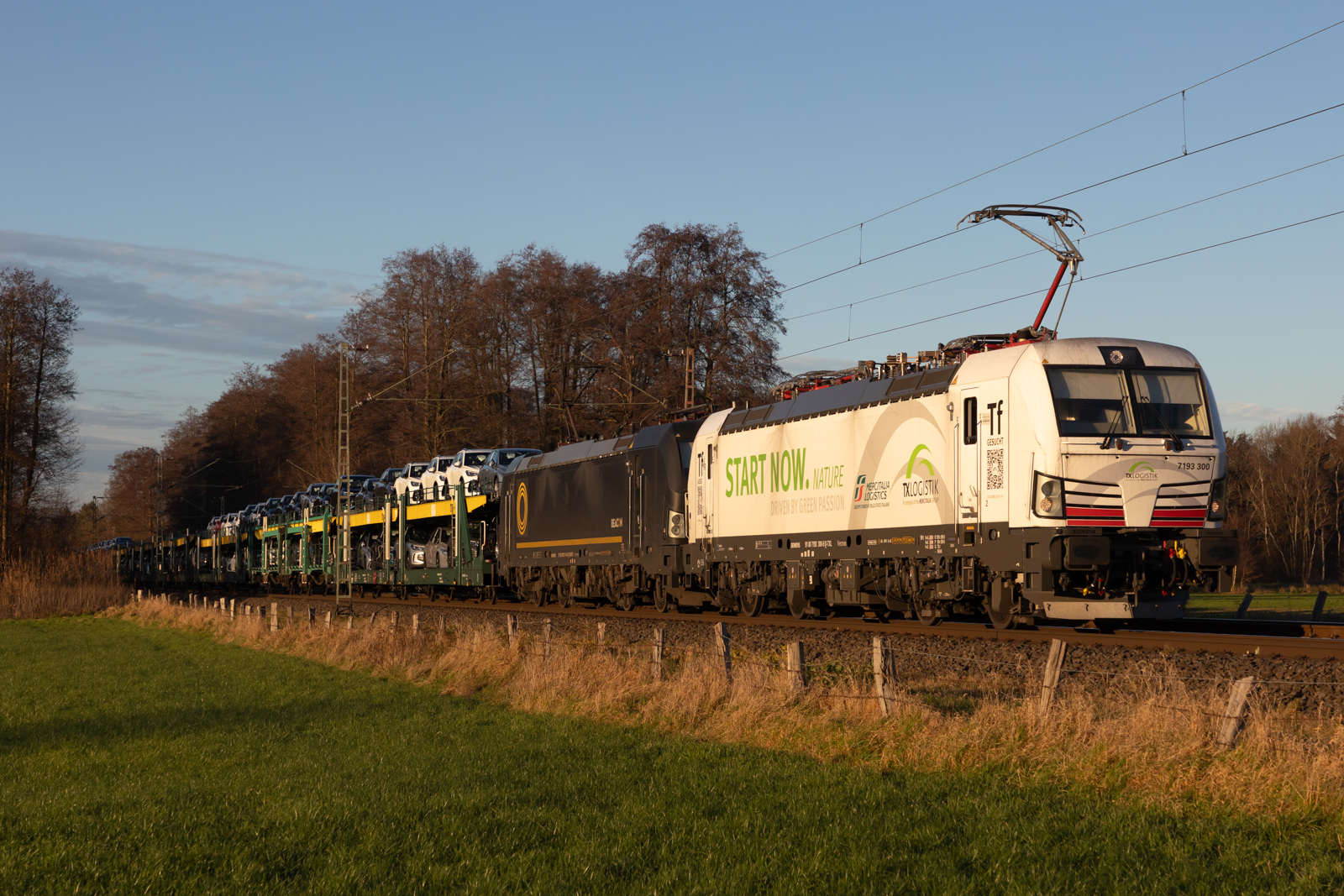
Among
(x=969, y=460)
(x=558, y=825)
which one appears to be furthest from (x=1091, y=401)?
(x=558, y=825)

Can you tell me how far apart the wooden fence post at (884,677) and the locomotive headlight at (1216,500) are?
642 centimetres

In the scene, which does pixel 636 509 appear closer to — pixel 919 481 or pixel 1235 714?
pixel 919 481

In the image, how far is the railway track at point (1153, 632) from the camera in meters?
14.5

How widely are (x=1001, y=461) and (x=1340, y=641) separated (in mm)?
4704

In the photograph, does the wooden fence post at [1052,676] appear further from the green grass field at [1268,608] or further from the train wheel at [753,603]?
the green grass field at [1268,608]

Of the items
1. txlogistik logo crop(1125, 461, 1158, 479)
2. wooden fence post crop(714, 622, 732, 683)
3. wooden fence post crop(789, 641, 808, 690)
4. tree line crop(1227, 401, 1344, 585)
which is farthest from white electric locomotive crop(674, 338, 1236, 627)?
tree line crop(1227, 401, 1344, 585)

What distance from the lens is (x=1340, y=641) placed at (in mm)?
14664

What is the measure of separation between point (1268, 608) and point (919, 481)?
17.1 metres

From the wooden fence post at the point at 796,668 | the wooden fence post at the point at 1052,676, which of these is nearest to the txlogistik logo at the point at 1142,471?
the wooden fence post at the point at 1052,676

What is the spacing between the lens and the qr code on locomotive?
54.7 feet

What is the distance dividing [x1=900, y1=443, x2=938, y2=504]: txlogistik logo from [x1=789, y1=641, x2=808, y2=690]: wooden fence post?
590cm

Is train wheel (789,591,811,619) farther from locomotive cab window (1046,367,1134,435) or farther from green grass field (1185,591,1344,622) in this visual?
green grass field (1185,591,1344,622)

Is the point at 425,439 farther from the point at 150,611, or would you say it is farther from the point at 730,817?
Result: the point at 730,817

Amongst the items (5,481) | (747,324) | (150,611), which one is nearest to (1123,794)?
(150,611)
